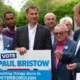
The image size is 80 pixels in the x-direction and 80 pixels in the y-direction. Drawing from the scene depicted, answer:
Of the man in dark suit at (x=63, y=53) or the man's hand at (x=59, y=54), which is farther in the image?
the man in dark suit at (x=63, y=53)

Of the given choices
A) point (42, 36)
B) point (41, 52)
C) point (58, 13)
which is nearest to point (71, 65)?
point (41, 52)

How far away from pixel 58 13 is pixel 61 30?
18344 millimetres

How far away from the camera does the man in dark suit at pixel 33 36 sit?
20.6 ft

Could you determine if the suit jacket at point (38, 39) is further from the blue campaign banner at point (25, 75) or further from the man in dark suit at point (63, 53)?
the blue campaign banner at point (25, 75)

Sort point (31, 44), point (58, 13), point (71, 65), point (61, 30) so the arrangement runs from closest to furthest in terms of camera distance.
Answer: point (71, 65)
point (61, 30)
point (31, 44)
point (58, 13)

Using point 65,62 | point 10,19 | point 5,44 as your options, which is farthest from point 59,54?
point 10,19

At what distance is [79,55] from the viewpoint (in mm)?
5207

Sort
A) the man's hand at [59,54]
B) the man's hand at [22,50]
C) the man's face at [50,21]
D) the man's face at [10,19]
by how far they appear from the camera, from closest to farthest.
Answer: the man's hand at [59,54] → the man's hand at [22,50] → the man's face at [50,21] → the man's face at [10,19]

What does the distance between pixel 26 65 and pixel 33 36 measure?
0.66 meters

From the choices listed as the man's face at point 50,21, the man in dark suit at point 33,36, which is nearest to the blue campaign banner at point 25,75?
the man in dark suit at point 33,36

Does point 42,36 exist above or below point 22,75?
above

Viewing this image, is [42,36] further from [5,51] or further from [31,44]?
[5,51]

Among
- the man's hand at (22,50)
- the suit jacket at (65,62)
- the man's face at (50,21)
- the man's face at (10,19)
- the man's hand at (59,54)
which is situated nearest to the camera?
the man's hand at (59,54)

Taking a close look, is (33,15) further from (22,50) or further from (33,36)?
(22,50)
